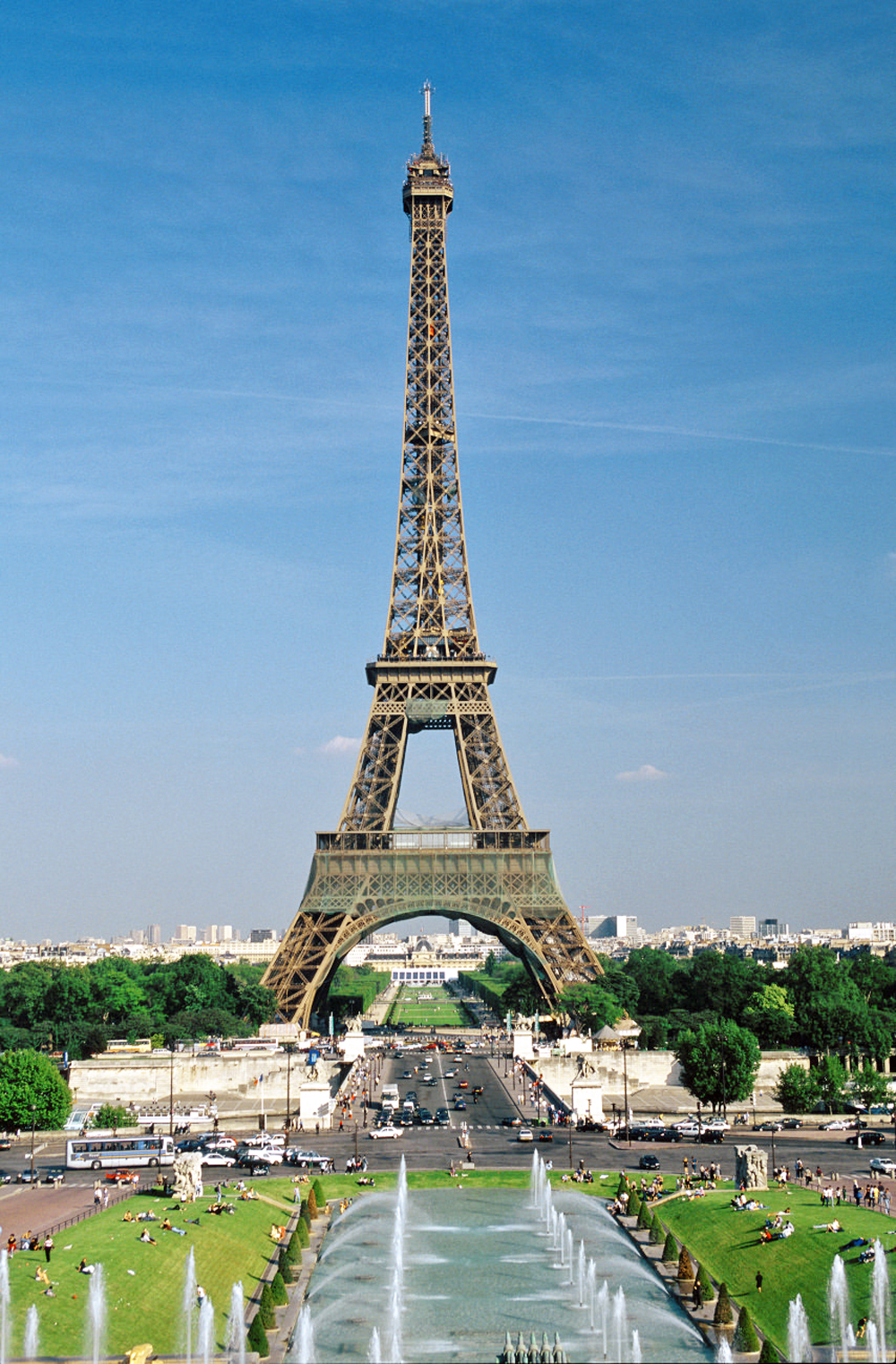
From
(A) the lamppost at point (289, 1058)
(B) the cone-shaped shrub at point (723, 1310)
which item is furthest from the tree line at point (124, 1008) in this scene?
(B) the cone-shaped shrub at point (723, 1310)

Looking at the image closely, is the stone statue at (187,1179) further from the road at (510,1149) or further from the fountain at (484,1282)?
the road at (510,1149)

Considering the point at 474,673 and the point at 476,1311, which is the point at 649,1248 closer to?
the point at 476,1311

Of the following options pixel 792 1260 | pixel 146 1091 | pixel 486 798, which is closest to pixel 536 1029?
pixel 486 798

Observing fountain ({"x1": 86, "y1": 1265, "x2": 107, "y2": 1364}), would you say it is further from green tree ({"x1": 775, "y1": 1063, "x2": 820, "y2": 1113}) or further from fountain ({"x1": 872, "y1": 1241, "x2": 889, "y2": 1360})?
green tree ({"x1": 775, "y1": 1063, "x2": 820, "y2": 1113})

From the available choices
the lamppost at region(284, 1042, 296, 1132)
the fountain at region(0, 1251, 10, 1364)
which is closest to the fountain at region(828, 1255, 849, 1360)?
the fountain at region(0, 1251, 10, 1364)

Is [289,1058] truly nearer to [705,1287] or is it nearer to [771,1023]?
[771,1023]
